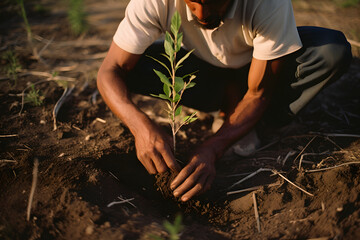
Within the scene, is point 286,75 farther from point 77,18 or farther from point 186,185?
point 77,18

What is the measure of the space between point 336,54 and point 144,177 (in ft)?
5.49

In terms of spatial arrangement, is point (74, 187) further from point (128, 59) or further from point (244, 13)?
A: point (244, 13)

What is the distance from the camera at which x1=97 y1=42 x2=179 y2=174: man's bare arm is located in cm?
161

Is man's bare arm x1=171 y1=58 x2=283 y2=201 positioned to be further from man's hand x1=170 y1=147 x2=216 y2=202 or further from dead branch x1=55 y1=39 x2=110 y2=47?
dead branch x1=55 y1=39 x2=110 y2=47

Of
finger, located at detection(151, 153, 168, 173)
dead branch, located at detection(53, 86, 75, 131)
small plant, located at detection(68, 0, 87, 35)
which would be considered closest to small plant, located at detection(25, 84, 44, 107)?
dead branch, located at detection(53, 86, 75, 131)

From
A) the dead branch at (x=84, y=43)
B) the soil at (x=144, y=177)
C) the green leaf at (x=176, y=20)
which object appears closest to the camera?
the green leaf at (x=176, y=20)

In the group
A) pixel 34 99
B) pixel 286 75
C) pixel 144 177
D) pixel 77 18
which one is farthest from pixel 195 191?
pixel 77 18

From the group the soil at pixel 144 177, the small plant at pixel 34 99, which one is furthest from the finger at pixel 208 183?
the small plant at pixel 34 99

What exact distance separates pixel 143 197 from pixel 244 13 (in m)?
1.37

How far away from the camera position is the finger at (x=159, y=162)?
160 cm

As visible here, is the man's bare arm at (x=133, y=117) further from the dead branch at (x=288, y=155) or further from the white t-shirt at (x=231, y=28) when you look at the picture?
the dead branch at (x=288, y=155)

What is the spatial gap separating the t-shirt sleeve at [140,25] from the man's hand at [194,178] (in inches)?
34.5

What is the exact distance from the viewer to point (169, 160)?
5.18 ft

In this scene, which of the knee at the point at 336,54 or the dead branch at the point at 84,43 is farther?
the dead branch at the point at 84,43
